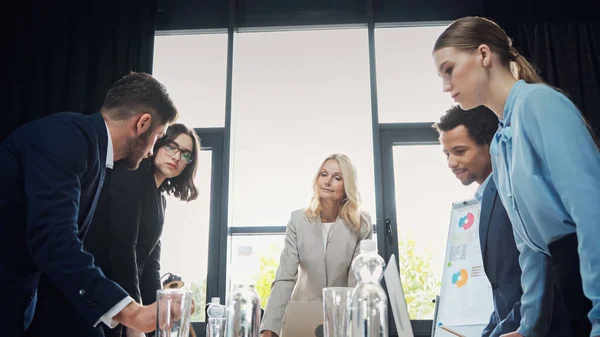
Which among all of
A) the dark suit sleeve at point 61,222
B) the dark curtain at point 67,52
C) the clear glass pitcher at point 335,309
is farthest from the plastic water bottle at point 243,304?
the dark curtain at point 67,52

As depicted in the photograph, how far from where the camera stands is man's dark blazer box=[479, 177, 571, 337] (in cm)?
121

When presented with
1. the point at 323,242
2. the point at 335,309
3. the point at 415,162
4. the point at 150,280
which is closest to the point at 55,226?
the point at 335,309

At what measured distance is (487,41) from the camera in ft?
3.99

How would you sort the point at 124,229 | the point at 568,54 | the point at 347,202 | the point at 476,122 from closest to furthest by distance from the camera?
1. the point at 476,122
2. the point at 124,229
3. the point at 347,202
4. the point at 568,54

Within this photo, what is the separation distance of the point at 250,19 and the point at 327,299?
307cm

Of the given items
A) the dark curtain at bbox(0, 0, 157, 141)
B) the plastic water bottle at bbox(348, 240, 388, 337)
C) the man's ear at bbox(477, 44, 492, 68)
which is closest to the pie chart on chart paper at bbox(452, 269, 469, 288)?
the man's ear at bbox(477, 44, 492, 68)

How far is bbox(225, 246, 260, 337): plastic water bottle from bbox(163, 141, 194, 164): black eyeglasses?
5.47 ft

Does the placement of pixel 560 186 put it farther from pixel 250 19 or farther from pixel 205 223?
pixel 250 19

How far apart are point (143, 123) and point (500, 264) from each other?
3.75ft

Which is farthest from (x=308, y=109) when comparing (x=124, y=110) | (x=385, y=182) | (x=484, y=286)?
(x=124, y=110)

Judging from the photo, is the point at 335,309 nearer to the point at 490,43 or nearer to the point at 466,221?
the point at 490,43

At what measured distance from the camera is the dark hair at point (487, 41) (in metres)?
1.21

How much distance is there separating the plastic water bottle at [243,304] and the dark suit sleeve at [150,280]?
1511 millimetres

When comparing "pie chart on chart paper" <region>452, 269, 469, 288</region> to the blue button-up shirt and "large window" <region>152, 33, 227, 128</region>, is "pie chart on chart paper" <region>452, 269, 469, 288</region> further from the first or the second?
"large window" <region>152, 33, 227, 128</region>
